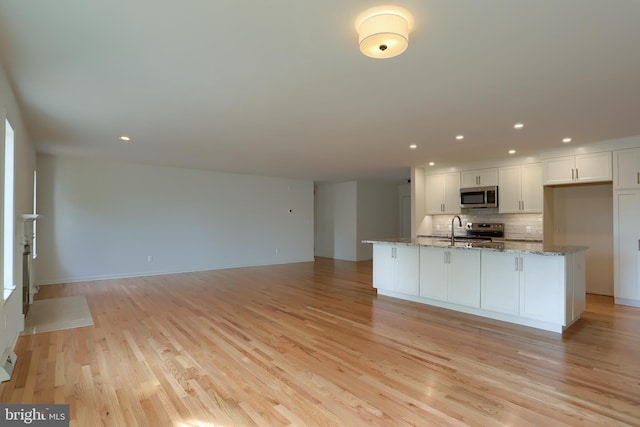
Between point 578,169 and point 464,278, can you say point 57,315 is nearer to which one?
point 464,278

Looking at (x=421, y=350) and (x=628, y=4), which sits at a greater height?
(x=628, y=4)

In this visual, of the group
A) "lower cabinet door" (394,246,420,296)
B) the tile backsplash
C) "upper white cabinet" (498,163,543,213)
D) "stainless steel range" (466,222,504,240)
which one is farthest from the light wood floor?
"stainless steel range" (466,222,504,240)

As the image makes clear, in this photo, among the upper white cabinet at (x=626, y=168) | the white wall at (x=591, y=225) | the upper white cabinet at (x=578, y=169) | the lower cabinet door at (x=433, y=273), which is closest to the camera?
the lower cabinet door at (x=433, y=273)

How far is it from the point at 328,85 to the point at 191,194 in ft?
19.0

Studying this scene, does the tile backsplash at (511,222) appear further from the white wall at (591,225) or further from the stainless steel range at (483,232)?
the white wall at (591,225)

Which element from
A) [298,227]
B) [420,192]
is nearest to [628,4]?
[420,192]

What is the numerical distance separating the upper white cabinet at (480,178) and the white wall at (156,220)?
14.8 feet

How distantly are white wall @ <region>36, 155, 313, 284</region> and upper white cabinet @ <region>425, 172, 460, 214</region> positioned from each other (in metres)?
3.72

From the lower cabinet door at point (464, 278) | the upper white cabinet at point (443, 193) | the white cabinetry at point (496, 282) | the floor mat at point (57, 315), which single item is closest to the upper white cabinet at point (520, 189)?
the upper white cabinet at point (443, 193)

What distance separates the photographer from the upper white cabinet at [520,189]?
5.82m

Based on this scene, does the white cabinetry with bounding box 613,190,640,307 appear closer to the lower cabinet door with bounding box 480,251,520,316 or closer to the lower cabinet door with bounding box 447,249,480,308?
the lower cabinet door with bounding box 480,251,520,316

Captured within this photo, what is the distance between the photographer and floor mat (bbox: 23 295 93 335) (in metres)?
3.74

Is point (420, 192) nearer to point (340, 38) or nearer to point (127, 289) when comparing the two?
point (340, 38)

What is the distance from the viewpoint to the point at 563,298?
3496mm
